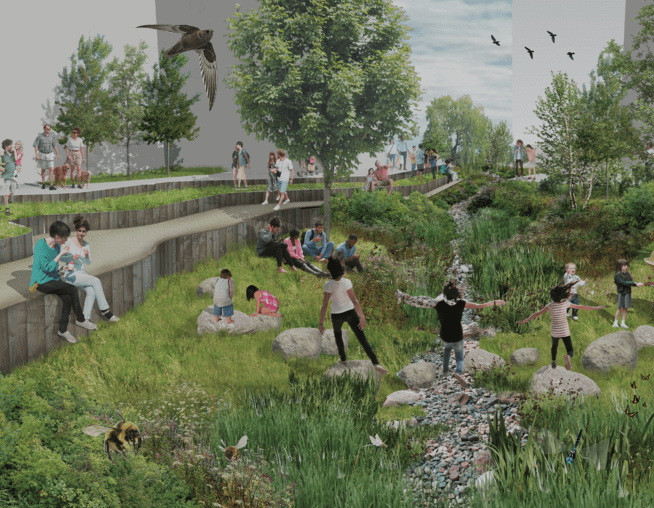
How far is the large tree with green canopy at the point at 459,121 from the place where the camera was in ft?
168

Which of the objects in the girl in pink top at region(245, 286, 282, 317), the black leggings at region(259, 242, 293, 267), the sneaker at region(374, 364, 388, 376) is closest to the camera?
the sneaker at region(374, 364, 388, 376)

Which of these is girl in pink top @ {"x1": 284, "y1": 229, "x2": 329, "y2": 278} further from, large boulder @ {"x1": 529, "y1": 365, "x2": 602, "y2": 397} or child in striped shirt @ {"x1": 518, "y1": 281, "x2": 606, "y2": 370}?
large boulder @ {"x1": 529, "y1": 365, "x2": 602, "y2": 397}

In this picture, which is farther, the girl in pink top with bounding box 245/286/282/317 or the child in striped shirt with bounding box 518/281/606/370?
the girl in pink top with bounding box 245/286/282/317

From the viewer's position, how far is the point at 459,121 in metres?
52.3

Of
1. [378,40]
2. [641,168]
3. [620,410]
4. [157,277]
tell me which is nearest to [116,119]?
[378,40]

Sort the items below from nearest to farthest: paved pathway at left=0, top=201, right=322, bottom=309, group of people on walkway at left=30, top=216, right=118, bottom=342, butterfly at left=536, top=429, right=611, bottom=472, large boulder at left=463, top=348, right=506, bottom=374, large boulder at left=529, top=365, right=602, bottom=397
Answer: butterfly at left=536, top=429, right=611, bottom=472 < large boulder at left=529, top=365, right=602, bottom=397 < group of people on walkway at left=30, top=216, right=118, bottom=342 < large boulder at left=463, top=348, right=506, bottom=374 < paved pathway at left=0, top=201, right=322, bottom=309

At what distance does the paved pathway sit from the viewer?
8571mm

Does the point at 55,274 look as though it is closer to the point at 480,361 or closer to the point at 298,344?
the point at 298,344

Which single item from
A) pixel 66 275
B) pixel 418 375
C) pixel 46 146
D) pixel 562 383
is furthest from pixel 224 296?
pixel 46 146

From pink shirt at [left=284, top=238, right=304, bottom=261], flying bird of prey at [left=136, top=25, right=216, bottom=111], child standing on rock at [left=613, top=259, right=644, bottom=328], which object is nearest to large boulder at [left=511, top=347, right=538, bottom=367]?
child standing on rock at [left=613, top=259, right=644, bottom=328]

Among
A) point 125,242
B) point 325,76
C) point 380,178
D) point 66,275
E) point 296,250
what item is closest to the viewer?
point 66,275

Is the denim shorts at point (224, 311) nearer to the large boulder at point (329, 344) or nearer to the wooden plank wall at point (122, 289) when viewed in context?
the large boulder at point (329, 344)

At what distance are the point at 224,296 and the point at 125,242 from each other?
403 centimetres

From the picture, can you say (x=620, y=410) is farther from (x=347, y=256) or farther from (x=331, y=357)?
(x=347, y=256)
